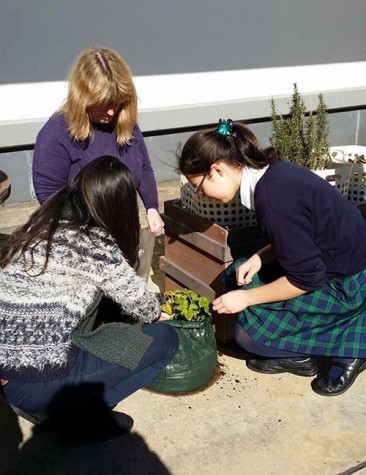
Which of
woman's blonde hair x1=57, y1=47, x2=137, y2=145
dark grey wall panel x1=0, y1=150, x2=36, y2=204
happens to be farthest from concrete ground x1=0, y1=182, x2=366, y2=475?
dark grey wall panel x1=0, y1=150, x2=36, y2=204

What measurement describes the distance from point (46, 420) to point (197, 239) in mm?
1223

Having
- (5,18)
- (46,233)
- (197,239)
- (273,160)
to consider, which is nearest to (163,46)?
(5,18)

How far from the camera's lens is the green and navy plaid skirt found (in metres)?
2.53

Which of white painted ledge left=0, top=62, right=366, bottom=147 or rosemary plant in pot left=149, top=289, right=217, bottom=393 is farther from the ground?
white painted ledge left=0, top=62, right=366, bottom=147

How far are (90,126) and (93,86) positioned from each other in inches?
11.1

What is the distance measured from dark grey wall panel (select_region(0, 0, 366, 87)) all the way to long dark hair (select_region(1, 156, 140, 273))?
12.0 feet

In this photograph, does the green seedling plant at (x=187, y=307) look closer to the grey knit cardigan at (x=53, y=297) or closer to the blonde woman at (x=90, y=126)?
the blonde woman at (x=90, y=126)

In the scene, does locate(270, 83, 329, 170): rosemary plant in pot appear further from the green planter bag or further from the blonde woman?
the green planter bag

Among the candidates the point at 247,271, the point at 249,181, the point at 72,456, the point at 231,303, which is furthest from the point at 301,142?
the point at 72,456

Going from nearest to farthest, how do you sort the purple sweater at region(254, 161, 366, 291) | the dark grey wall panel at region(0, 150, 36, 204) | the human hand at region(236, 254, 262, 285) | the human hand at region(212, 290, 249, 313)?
the purple sweater at region(254, 161, 366, 291) < the human hand at region(212, 290, 249, 313) < the human hand at region(236, 254, 262, 285) < the dark grey wall panel at region(0, 150, 36, 204)

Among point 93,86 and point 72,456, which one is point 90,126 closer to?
point 93,86

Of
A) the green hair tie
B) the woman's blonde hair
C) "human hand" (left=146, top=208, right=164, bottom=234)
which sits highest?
the woman's blonde hair

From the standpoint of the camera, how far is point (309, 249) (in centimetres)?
224

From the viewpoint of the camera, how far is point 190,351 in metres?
2.60
